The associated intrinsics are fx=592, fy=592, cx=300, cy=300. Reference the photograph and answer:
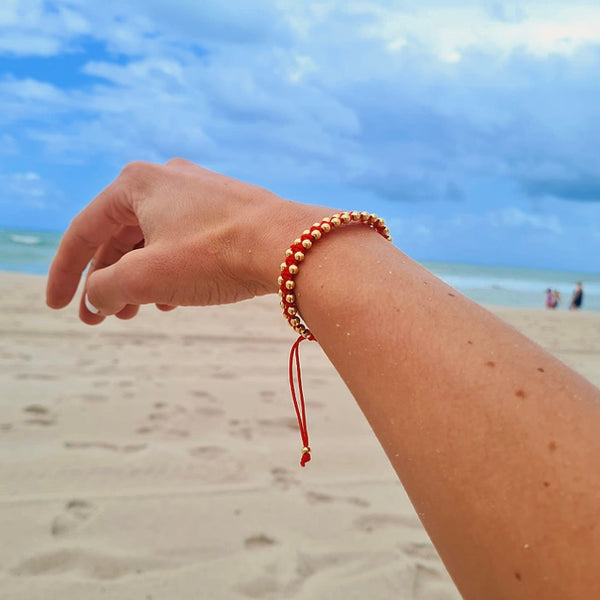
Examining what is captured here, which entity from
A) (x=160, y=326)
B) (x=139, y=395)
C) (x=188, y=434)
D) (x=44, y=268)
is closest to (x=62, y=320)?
(x=160, y=326)

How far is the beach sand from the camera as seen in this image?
67.6 inches

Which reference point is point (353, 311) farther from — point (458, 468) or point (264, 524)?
point (264, 524)

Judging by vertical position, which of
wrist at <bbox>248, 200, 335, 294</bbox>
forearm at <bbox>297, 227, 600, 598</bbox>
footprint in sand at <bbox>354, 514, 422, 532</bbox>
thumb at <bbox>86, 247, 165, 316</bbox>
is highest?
wrist at <bbox>248, 200, 335, 294</bbox>

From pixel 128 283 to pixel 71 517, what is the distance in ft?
3.84

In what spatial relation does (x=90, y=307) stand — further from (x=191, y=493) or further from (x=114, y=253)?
(x=191, y=493)

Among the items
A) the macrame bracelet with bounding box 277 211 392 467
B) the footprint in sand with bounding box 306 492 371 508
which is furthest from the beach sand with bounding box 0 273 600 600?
the macrame bracelet with bounding box 277 211 392 467

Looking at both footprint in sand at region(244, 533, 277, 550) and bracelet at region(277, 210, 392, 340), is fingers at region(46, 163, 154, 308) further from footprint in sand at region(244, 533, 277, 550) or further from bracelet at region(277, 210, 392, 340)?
footprint in sand at region(244, 533, 277, 550)

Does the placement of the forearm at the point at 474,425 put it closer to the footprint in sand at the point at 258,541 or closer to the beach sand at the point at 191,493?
the beach sand at the point at 191,493

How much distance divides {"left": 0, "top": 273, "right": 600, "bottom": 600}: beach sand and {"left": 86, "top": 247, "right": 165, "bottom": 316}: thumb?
2.82 feet

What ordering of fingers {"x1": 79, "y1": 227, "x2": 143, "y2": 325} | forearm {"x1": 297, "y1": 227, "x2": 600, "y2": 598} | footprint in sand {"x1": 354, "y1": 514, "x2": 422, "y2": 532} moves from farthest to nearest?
footprint in sand {"x1": 354, "y1": 514, "x2": 422, "y2": 532}
fingers {"x1": 79, "y1": 227, "x2": 143, "y2": 325}
forearm {"x1": 297, "y1": 227, "x2": 600, "y2": 598}

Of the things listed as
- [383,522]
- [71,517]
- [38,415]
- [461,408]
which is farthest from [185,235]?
[38,415]

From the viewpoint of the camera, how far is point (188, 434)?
2793 millimetres

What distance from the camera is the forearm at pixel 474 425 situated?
53 cm

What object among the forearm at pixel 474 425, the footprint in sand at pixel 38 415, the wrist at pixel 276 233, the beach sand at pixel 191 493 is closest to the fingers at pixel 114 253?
the wrist at pixel 276 233
